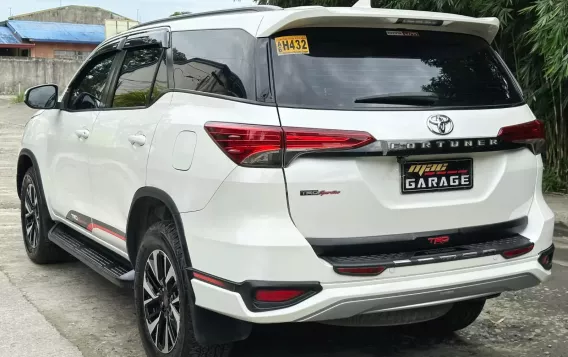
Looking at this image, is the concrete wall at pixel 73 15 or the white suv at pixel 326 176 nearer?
the white suv at pixel 326 176

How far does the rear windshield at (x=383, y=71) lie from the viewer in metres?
3.00

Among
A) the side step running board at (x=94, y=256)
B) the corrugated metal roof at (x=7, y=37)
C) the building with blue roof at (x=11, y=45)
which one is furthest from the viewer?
the building with blue roof at (x=11, y=45)

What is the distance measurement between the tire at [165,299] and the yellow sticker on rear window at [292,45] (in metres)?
0.99

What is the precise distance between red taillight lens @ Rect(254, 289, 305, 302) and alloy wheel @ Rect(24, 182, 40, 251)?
11.0ft

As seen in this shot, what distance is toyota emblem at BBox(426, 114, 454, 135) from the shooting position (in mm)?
3029

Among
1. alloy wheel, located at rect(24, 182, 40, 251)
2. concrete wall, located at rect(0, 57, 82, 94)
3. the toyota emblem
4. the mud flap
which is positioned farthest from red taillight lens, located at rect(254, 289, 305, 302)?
concrete wall, located at rect(0, 57, 82, 94)

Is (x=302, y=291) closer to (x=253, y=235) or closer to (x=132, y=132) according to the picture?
(x=253, y=235)

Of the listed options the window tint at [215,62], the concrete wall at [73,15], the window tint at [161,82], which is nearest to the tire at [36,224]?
the window tint at [161,82]

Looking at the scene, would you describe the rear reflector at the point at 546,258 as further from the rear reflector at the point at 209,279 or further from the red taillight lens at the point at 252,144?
the rear reflector at the point at 209,279

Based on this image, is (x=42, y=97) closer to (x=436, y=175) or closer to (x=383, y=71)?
(x=383, y=71)

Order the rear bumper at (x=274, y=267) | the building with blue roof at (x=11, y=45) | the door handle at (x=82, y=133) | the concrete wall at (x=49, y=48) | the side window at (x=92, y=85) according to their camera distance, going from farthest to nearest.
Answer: the concrete wall at (x=49, y=48) < the building with blue roof at (x=11, y=45) < the side window at (x=92, y=85) < the door handle at (x=82, y=133) < the rear bumper at (x=274, y=267)

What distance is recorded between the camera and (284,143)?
9.28 ft

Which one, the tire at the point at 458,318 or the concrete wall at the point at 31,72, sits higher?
the tire at the point at 458,318

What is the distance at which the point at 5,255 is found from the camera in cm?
611
